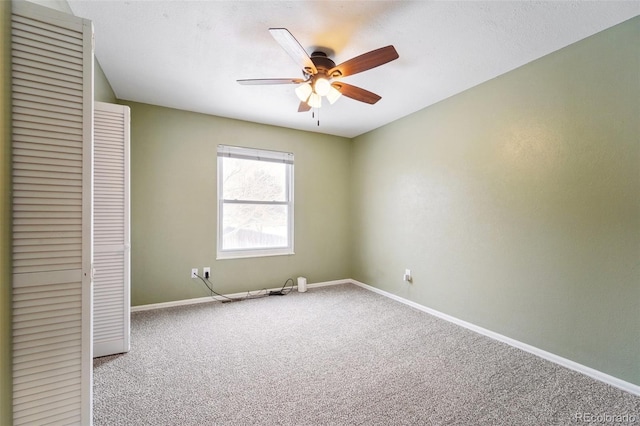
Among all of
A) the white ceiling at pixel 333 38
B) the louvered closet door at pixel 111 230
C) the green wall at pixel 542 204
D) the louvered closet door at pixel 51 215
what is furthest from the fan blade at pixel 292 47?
the green wall at pixel 542 204

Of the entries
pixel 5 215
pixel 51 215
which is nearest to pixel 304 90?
pixel 51 215

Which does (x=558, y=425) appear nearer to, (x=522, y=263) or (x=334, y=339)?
(x=522, y=263)

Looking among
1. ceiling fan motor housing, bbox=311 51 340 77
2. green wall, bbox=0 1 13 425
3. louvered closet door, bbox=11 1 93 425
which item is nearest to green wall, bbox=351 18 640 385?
ceiling fan motor housing, bbox=311 51 340 77

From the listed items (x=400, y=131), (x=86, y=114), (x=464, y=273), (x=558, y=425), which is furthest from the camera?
(x=400, y=131)

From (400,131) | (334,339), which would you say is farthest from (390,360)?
(400,131)

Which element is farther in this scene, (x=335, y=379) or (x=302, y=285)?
(x=302, y=285)

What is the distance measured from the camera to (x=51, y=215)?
1.12 meters

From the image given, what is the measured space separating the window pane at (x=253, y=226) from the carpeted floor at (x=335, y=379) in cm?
122

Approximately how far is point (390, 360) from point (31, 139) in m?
2.49

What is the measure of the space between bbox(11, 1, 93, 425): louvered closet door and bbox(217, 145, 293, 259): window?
257 cm

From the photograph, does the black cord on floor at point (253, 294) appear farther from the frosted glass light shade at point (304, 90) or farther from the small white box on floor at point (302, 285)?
the frosted glass light shade at point (304, 90)

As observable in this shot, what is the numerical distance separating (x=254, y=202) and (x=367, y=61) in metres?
2.59

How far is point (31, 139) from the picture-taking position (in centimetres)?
108

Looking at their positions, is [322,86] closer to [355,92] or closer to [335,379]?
[355,92]
